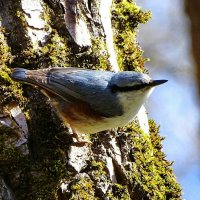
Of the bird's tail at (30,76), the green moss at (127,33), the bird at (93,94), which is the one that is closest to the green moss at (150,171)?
Answer: the bird at (93,94)

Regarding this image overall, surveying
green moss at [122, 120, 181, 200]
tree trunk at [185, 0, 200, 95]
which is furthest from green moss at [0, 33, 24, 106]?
tree trunk at [185, 0, 200, 95]

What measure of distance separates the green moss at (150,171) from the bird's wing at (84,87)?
177mm

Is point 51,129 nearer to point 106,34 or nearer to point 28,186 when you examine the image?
point 28,186

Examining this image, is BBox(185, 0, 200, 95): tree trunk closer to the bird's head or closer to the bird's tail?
the bird's head

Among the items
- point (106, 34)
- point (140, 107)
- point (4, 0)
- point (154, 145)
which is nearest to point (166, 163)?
point (154, 145)

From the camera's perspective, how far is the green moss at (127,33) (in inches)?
129

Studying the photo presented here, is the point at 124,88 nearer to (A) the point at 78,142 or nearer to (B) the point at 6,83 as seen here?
(A) the point at 78,142

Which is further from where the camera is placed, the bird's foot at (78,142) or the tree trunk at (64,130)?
the bird's foot at (78,142)

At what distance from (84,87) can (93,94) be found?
2.4 inches

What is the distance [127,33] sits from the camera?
11.1 feet

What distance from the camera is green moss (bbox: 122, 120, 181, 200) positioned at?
114 inches

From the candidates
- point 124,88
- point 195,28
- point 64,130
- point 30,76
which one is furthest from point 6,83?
point 195,28

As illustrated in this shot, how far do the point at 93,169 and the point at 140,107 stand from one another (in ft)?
1.43

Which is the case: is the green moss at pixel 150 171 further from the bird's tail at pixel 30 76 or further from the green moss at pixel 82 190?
the bird's tail at pixel 30 76
